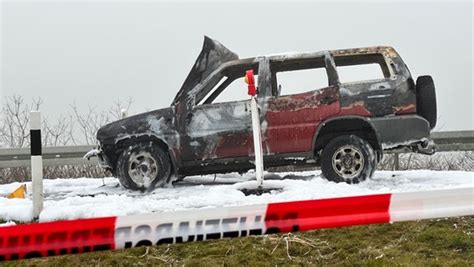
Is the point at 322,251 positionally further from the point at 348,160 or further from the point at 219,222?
the point at 348,160

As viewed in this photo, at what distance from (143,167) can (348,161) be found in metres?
2.46

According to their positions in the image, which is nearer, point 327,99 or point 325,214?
point 325,214

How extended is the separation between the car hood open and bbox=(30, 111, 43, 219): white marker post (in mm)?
2045

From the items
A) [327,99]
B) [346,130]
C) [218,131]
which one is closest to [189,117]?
[218,131]

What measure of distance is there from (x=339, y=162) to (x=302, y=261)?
220cm

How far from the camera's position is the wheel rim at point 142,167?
19.4 ft

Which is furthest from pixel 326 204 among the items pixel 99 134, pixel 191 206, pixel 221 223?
pixel 99 134

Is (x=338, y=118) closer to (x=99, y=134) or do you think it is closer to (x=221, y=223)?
(x=99, y=134)

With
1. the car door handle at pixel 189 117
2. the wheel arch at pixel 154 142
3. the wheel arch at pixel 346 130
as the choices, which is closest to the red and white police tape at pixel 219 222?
the wheel arch at pixel 346 130

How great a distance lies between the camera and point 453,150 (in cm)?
701

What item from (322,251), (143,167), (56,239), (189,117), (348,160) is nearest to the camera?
(56,239)

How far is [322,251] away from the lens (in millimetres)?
3844

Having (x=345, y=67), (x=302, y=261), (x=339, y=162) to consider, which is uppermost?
(x=345, y=67)

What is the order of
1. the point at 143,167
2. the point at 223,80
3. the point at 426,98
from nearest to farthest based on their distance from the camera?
the point at 426,98
the point at 143,167
the point at 223,80
